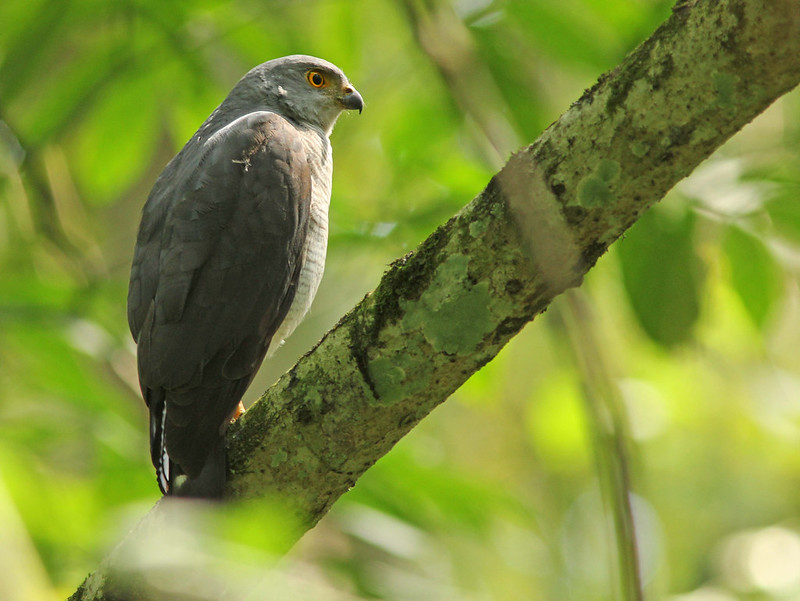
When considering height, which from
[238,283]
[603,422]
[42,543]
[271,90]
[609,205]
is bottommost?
[42,543]

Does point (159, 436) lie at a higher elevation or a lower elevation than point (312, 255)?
lower

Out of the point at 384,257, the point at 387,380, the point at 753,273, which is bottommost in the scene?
the point at 387,380

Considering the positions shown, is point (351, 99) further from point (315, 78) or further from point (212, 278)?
point (212, 278)

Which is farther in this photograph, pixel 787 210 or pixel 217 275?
pixel 217 275

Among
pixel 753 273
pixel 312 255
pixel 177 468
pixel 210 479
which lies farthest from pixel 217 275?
pixel 753 273

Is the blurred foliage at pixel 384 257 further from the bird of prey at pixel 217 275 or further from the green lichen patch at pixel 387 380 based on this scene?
the green lichen patch at pixel 387 380

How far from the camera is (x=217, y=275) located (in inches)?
132

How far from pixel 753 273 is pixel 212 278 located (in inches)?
77.2

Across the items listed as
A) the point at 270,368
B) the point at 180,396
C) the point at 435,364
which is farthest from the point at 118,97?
the point at 270,368

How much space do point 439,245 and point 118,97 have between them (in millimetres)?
1954

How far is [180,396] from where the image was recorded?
3186 millimetres

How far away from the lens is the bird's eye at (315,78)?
16.4 feet

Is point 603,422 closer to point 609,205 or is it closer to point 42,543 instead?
point 609,205

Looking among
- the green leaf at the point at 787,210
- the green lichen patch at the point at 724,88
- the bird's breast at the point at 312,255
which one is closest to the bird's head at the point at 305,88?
the bird's breast at the point at 312,255
